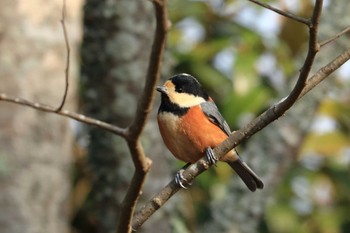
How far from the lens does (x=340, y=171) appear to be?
6168mm

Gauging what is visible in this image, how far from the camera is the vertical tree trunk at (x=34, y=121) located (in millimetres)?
4836

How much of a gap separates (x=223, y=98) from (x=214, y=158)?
331 centimetres

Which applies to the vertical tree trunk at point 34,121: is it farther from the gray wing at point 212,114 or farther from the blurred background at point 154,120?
the gray wing at point 212,114

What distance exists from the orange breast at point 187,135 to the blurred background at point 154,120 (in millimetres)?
1092

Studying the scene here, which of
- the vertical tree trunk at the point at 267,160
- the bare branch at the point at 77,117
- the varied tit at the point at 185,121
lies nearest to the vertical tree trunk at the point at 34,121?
the vertical tree trunk at the point at 267,160

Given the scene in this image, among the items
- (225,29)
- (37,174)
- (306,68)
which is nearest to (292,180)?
(225,29)

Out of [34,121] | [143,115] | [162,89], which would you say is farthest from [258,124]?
[34,121]

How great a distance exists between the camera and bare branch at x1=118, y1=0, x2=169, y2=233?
214 cm

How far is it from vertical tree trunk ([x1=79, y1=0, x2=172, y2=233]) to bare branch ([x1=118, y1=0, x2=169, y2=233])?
2.67 metres

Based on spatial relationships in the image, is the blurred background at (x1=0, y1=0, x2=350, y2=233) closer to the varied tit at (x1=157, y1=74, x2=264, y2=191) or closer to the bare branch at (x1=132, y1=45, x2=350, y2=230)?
the varied tit at (x1=157, y1=74, x2=264, y2=191)

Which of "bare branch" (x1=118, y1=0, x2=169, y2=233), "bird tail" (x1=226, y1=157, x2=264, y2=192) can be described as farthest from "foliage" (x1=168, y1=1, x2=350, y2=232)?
"bare branch" (x1=118, y1=0, x2=169, y2=233)

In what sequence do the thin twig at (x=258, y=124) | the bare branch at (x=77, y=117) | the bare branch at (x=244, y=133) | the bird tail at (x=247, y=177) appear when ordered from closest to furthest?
the bare branch at (x=77, y=117) < the thin twig at (x=258, y=124) < the bare branch at (x=244, y=133) < the bird tail at (x=247, y=177)

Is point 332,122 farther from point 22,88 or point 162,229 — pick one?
point 22,88

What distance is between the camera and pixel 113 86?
5.36 m
